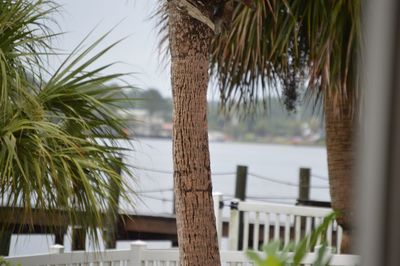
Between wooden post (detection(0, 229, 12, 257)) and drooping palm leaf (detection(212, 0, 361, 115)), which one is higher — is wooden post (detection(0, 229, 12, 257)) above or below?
below

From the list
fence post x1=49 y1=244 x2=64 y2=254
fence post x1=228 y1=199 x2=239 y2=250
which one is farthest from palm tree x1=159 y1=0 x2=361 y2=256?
fence post x1=228 y1=199 x2=239 y2=250

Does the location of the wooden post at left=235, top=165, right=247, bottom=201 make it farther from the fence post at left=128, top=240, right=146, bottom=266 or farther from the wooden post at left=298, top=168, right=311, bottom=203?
the fence post at left=128, top=240, right=146, bottom=266

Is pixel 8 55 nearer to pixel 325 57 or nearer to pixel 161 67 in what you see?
pixel 325 57

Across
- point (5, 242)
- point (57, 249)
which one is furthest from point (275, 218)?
point (57, 249)

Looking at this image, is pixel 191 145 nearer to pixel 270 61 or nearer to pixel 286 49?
pixel 286 49

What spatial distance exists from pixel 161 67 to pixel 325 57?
2.02 m

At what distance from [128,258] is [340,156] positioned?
2617 mm

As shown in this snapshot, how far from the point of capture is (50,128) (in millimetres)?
4102

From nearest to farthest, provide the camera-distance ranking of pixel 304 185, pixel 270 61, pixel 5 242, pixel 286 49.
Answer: pixel 5 242
pixel 286 49
pixel 270 61
pixel 304 185

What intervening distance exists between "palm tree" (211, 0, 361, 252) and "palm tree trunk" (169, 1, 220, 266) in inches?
44.5

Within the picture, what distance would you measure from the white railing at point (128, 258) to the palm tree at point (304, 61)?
0.91 m

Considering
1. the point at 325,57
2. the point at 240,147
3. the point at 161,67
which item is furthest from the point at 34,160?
the point at 240,147

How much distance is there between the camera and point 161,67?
7375mm

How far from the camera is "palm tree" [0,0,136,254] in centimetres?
404
